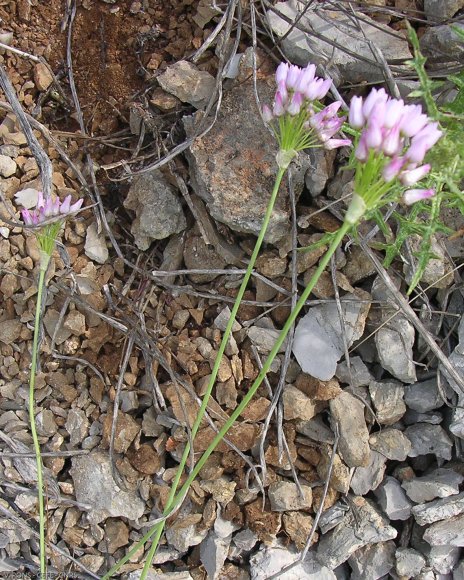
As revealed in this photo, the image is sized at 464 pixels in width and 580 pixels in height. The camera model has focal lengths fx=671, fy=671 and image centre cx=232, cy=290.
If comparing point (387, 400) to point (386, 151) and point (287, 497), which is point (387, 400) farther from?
point (386, 151)

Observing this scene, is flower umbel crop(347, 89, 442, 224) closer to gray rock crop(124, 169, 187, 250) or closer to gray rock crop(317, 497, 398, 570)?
gray rock crop(124, 169, 187, 250)

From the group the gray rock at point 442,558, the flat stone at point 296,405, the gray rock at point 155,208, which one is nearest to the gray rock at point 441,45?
the gray rock at point 155,208

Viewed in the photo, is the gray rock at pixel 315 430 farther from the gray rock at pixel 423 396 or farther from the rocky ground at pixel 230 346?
the gray rock at pixel 423 396

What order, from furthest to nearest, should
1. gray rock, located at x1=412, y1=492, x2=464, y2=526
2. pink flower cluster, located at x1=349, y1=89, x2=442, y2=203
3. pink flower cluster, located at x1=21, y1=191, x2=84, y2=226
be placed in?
gray rock, located at x1=412, y1=492, x2=464, y2=526, pink flower cluster, located at x1=21, y1=191, x2=84, y2=226, pink flower cluster, located at x1=349, y1=89, x2=442, y2=203

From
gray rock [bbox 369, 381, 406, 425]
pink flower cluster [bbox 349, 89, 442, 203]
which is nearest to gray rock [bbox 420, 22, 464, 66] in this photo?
pink flower cluster [bbox 349, 89, 442, 203]

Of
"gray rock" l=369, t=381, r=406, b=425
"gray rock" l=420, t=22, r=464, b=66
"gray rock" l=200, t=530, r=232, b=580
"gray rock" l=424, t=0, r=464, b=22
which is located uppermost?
"gray rock" l=424, t=0, r=464, b=22

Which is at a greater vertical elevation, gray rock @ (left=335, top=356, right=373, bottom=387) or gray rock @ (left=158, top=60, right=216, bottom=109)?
gray rock @ (left=158, top=60, right=216, bottom=109)

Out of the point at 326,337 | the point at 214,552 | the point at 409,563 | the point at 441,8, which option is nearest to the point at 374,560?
the point at 409,563
